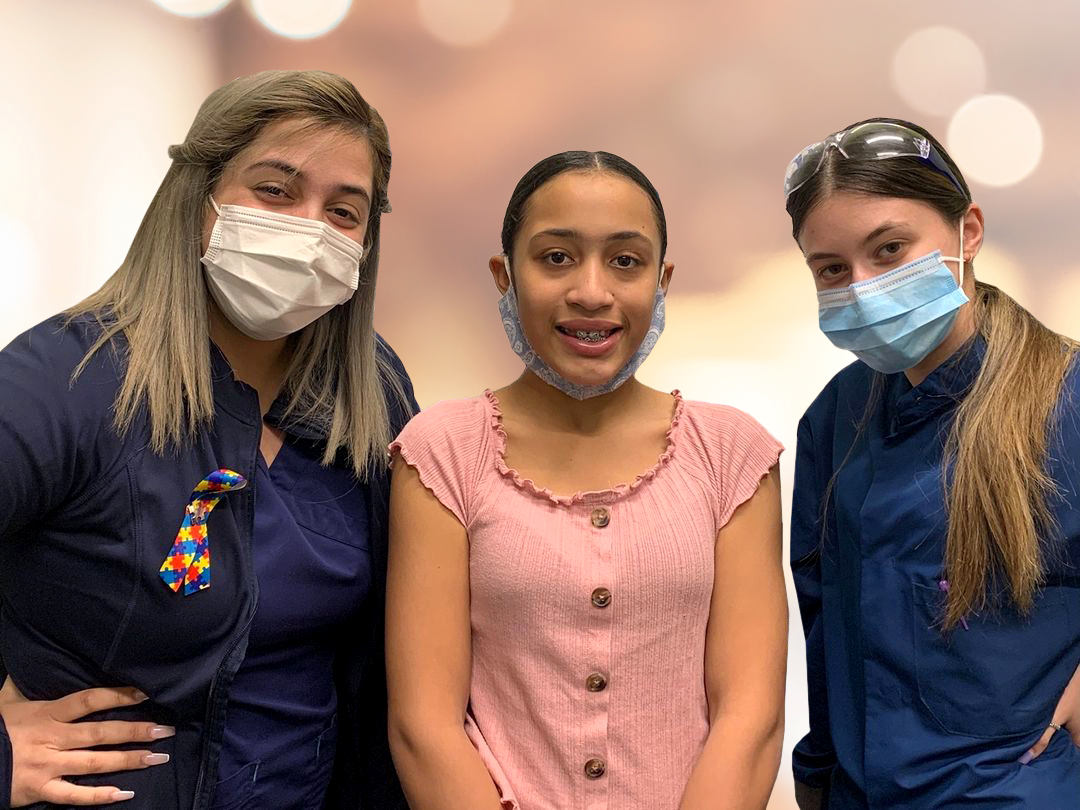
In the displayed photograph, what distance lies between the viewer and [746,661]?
4.81 ft

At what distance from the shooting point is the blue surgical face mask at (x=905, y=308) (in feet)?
5.10

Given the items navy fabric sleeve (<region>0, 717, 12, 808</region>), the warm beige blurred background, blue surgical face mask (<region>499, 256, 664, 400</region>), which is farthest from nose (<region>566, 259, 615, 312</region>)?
the warm beige blurred background

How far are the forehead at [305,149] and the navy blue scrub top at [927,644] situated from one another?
97 centimetres

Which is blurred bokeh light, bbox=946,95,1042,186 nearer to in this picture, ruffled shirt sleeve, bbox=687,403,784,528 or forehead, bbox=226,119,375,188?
ruffled shirt sleeve, bbox=687,403,784,528

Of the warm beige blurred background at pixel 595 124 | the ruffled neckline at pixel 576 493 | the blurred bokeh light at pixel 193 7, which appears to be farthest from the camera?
the blurred bokeh light at pixel 193 7

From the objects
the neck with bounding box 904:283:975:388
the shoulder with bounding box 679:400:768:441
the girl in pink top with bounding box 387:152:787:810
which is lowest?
the girl in pink top with bounding box 387:152:787:810

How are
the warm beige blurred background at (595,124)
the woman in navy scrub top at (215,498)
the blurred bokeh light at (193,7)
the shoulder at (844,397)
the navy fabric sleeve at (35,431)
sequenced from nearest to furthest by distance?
1. the navy fabric sleeve at (35,431)
2. the woman in navy scrub top at (215,498)
3. the shoulder at (844,397)
4. the warm beige blurred background at (595,124)
5. the blurred bokeh light at (193,7)

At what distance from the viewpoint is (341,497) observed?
1.65 meters

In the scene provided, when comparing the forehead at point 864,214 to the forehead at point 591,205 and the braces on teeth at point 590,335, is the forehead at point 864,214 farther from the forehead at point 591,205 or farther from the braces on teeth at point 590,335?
the braces on teeth at point 590,335

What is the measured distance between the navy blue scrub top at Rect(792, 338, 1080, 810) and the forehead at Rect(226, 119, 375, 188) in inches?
38.3

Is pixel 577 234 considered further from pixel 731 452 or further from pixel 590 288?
pixel 731 452

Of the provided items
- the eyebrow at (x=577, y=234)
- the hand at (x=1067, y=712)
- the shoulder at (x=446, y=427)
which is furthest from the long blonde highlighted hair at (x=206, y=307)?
the hand at (x=1067, y=712)

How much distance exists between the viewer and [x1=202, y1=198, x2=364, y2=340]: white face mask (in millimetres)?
1526

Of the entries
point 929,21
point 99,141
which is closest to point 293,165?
point 99,141
